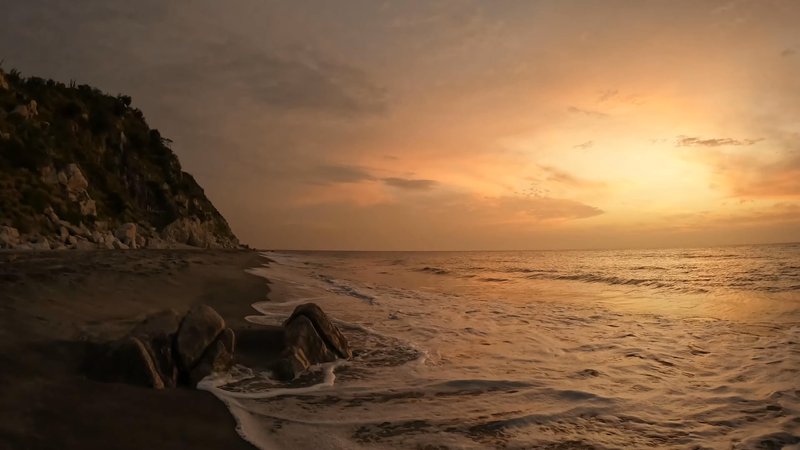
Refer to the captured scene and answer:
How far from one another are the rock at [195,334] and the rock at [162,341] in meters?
0.12

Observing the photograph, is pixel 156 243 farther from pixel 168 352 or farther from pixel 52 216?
pixel 168 352

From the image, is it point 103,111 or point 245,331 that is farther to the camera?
point 103,111

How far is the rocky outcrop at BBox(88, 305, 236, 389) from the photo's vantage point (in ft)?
19.3

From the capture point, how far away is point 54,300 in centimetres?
863

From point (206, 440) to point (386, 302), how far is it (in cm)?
1301

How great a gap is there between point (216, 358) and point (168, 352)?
69 cm

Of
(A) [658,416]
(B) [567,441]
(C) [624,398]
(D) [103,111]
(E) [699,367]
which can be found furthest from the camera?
(D) [103,111]

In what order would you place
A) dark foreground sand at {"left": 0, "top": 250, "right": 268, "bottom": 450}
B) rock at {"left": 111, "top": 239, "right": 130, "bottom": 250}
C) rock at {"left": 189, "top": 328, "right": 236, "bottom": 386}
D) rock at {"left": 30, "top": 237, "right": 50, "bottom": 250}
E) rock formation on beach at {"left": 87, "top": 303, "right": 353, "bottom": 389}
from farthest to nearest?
1. rock at {"left": 111, "top": 239, "right": 130, "bottom": 250}
2. rock at {"left": 30, "top": 237, "right": 50, "bottom": 250}
3. rock at {"left": 189, "top": 328, "right": 236, "bottom": 386}
4. rock formation on beach at {"left": 87, "top": 303, "right": 353, "bottom": 389}
5. dark foreground sand at {"left": 0, "top": 250, "right": 268, "bottom": 450}

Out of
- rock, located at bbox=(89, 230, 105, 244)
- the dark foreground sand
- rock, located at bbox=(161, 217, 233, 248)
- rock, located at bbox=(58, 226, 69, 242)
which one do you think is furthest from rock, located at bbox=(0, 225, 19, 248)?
rock, located at bbox=(161, 217, 233, 248)

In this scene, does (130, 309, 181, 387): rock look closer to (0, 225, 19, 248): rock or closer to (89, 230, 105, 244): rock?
(0, 225, 19, 248): rock

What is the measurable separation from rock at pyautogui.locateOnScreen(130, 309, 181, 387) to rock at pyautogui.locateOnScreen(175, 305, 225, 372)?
12cm

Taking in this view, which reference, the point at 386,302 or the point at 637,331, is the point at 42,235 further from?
the point at 637,331

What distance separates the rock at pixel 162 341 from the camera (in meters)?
6.20

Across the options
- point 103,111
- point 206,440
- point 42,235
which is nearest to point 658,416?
point 206,440
